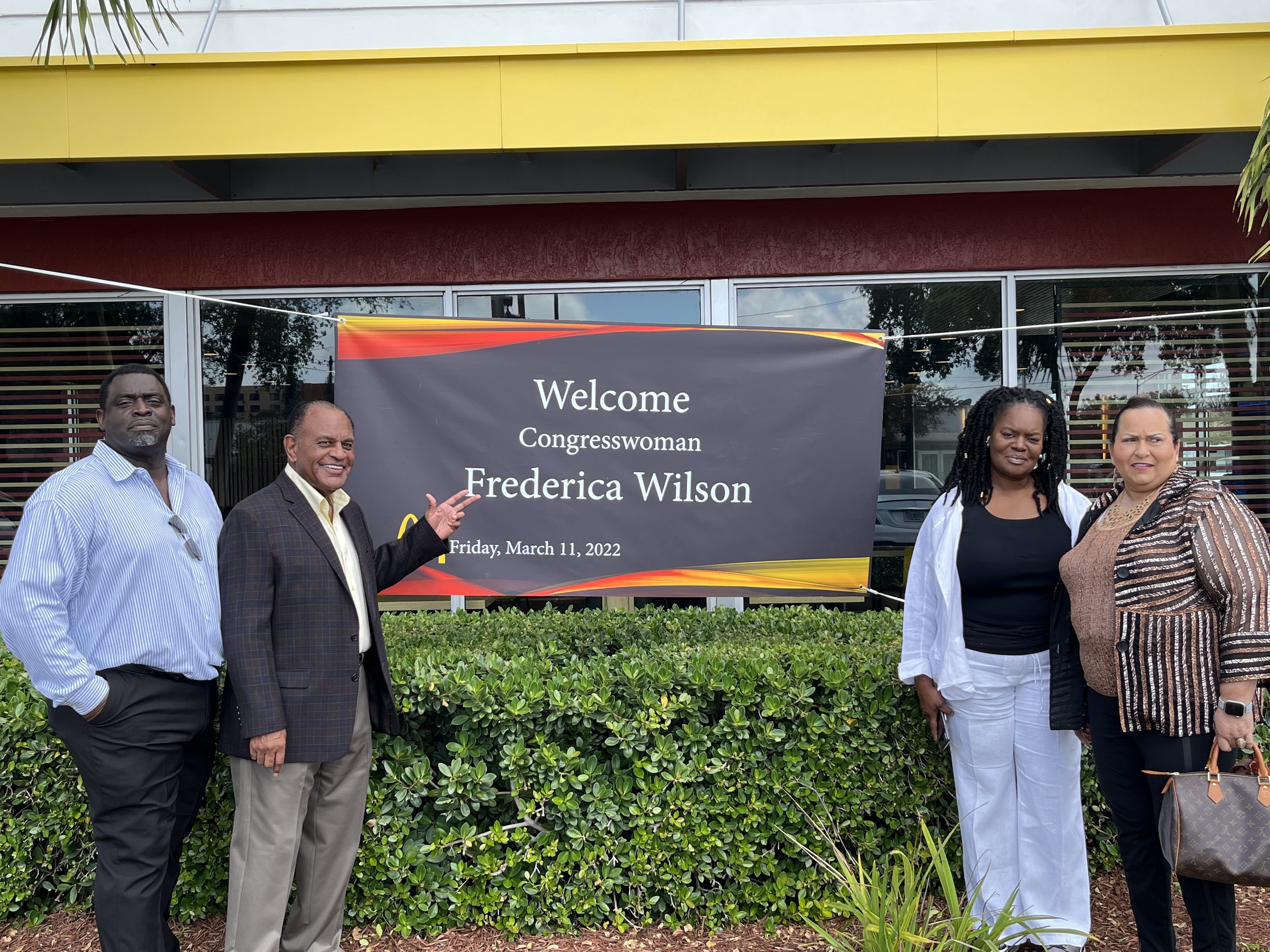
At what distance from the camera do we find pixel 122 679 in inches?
102

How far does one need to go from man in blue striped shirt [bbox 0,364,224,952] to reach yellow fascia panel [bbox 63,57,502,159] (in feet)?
7.38

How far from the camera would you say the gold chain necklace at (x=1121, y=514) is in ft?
8.68

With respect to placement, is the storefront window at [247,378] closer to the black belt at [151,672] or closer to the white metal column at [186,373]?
the white metal column at [186,373]

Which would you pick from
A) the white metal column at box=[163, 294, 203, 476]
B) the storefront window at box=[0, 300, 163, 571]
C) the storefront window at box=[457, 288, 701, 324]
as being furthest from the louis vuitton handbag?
the storefront window at box=[0, 300, 163, 571]

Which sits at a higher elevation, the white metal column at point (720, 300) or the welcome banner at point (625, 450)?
the white metal column at point (720, 300)

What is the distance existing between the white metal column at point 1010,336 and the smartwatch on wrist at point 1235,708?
11.4ft

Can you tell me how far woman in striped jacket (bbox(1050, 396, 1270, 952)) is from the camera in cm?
243

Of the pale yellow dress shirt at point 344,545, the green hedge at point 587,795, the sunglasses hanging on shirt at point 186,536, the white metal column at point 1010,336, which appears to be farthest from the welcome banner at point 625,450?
the white metal column at point 1010,336

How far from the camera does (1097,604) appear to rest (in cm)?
265

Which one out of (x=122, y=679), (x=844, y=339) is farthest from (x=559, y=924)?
(x=844, y=339)

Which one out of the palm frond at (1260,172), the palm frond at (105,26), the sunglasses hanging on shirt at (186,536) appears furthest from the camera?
the palm frond at (105,26)

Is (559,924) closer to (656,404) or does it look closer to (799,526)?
(799,526)

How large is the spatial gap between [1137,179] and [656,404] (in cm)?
374

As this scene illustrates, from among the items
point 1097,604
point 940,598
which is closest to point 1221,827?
point 1097,604
